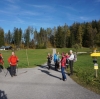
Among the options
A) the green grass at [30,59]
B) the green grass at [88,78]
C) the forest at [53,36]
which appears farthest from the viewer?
the forest at [53,36]

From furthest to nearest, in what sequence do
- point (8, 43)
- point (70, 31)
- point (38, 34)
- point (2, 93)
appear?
point (8, 43), point (38, 34), point (70, 31), point (2, 93)

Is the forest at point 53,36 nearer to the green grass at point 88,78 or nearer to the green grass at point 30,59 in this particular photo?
the green grass at point 30,59

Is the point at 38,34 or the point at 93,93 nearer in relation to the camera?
the point at 93,93

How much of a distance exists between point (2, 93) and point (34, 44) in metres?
110

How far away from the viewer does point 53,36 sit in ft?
411

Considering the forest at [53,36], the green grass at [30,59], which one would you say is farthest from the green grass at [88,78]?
the forest at [53,36]

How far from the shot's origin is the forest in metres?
108

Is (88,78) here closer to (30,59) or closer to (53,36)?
(30,59)

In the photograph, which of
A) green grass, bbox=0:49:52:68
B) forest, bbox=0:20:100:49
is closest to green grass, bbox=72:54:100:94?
green grass, bbox=0:49:52:68

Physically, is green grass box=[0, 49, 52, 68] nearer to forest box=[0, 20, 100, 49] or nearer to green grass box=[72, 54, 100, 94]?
green grass box=[72, 54, 100, 94]

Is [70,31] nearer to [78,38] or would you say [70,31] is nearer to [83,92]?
[78,38]

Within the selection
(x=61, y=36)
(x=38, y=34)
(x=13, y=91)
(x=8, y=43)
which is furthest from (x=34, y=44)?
(x=13, y=91)

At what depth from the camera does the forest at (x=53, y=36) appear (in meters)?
108

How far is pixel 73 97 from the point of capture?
7992 mm
